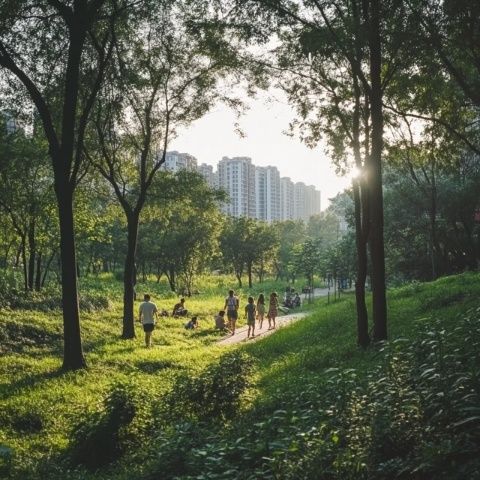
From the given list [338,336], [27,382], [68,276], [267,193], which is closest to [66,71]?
[68,276]

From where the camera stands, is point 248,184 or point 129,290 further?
point 248,184

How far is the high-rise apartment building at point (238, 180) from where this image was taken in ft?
529

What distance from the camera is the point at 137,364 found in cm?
1588

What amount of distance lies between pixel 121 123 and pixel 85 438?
14.7 meters

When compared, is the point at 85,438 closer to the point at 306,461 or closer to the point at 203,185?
the point at 306,461

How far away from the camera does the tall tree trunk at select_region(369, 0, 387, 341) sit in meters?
12.3

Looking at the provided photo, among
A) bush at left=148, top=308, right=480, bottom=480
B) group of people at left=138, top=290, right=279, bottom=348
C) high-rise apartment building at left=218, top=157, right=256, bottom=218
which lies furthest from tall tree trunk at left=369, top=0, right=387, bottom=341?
high-rise apartment building at left=218, top=157, right=256, bottom=218

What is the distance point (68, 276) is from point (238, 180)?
489ft

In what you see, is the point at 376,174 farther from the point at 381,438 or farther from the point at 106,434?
the point at 381,438

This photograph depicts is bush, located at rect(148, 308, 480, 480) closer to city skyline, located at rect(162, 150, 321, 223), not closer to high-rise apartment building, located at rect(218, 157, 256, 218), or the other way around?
city skyline, located at rect(162, 150, 321, 223)

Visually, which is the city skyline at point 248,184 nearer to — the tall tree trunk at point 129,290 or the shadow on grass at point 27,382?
the tall tree trunk at point 129,290

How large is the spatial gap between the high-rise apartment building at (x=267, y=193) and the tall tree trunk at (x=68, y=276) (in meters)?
165

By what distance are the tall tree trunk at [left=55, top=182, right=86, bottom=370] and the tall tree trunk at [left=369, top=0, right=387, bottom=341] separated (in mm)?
7963

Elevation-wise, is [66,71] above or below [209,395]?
above
